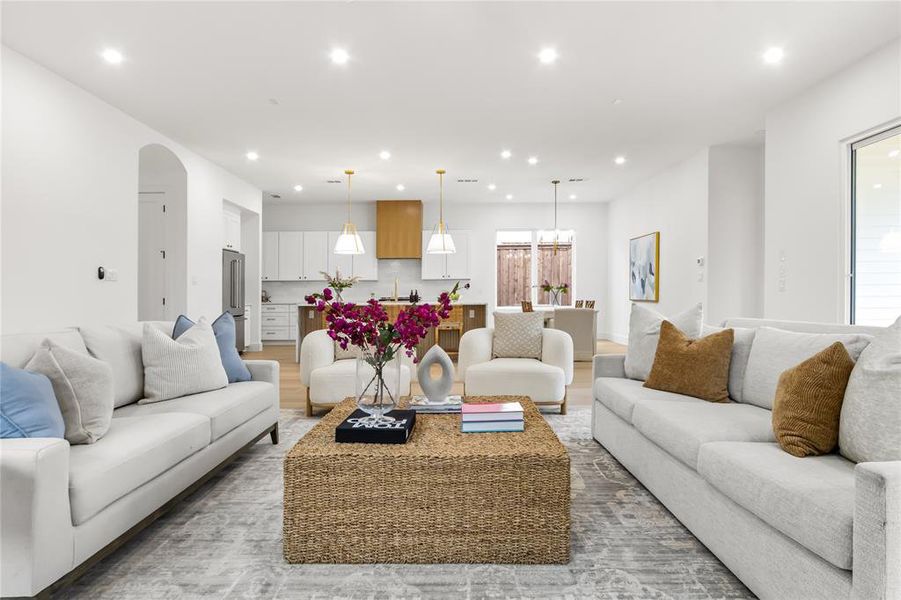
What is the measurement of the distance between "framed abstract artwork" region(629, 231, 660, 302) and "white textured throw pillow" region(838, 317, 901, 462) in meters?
6.15

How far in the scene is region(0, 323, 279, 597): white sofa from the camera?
149cm

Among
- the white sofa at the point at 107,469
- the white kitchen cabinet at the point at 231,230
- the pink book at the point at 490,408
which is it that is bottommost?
the white sofa at the point at 107,469

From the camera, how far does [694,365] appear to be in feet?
9.29

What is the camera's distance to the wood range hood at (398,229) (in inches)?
378

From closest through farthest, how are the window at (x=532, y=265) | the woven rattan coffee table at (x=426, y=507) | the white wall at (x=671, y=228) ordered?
the woven rattan coffee table at (x=426, y=507) < the white wall at (x=671, y=228) < the window at (x=532, y=265)

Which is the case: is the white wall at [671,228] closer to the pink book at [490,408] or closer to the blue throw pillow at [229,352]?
the pink book at [490,408]

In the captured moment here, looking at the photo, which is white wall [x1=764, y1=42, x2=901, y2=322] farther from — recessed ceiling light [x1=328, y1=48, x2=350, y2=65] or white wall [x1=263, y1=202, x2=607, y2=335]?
white wall [x1=263, y1=202, x2=607, y2=335]

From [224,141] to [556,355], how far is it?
4452 mm

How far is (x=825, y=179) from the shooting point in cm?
430

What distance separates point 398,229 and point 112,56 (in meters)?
5.99

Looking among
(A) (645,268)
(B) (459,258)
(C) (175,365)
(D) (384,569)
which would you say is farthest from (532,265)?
(D) (384,569)

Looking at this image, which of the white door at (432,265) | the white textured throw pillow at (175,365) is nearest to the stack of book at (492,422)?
the white textured throw pillow at (175,365)

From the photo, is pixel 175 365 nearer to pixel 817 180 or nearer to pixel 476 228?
pixel 817 180

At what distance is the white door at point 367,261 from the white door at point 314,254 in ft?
1.94
